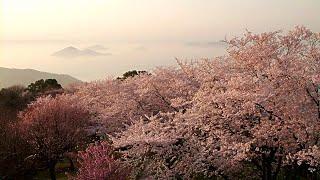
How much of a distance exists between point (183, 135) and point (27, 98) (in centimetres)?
5799

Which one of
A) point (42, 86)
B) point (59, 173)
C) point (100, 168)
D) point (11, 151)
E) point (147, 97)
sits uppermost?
point (147, 97)

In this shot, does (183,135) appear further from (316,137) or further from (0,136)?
(0,136)

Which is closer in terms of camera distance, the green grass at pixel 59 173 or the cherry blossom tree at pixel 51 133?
the cherry blossom tree at pixel 51 133

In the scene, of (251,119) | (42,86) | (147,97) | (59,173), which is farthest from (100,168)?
(42,86)

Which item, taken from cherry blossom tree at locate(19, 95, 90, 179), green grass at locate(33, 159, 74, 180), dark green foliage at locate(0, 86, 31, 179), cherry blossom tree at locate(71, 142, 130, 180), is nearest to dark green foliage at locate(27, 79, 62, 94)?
green grass at locate(33, 159, 74, 180)

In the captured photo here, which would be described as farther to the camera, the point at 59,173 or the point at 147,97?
the point at 59,173

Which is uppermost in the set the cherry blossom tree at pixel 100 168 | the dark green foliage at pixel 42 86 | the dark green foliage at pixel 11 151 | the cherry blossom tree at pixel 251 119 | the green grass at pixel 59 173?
the cherry blossom tree at pixel 251 119

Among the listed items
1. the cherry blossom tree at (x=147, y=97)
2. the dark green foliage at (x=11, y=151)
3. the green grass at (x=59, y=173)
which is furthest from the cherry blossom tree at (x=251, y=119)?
the green grass at (x=59, y=173)

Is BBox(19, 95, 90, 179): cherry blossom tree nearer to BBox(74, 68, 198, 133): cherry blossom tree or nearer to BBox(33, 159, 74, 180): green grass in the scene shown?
BBox(74, 68, 198, 133): cherry blossom tree

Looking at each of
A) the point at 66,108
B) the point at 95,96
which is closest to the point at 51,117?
the point at 66,108

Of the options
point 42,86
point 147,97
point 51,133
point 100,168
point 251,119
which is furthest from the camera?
point 42,86

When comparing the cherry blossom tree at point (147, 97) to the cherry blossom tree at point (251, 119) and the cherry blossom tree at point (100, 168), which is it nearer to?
the cherry blossom tree at point (251, 119)

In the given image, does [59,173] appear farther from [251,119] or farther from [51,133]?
[251,119]

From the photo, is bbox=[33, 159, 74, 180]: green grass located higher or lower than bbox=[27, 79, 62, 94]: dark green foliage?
lower
